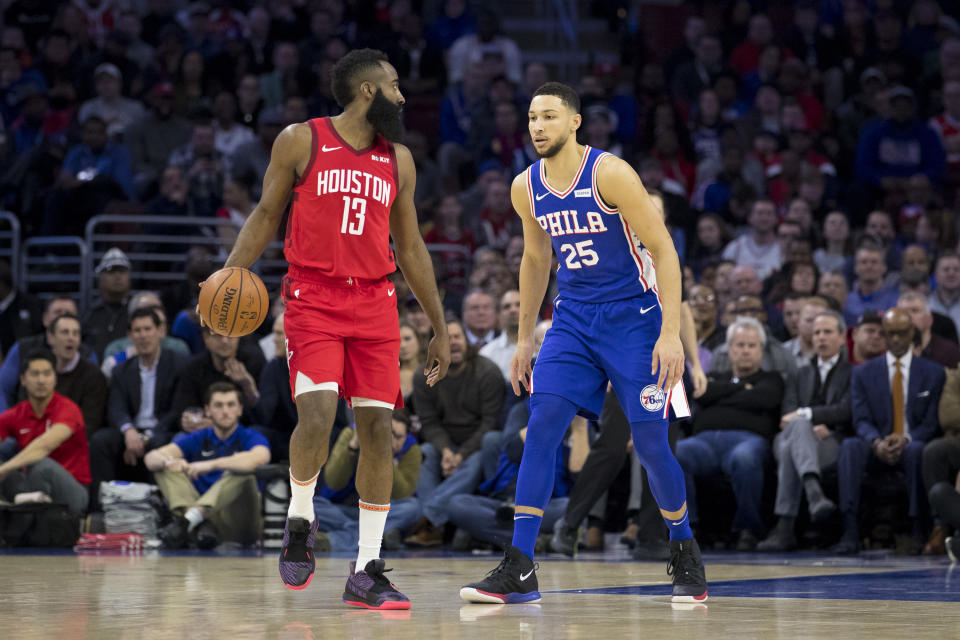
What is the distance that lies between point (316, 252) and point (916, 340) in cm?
592

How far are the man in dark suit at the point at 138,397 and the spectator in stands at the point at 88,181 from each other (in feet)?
10.3

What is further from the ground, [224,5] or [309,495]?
[224,5]

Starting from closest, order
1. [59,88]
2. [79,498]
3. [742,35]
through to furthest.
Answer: [79,498] < [59,88] < [742,35]

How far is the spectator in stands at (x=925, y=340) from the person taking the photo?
10156 millimetres

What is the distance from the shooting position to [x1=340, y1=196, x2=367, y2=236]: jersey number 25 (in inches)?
217

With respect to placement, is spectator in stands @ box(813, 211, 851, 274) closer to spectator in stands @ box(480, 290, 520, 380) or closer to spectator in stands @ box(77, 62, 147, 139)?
spectator in stands @ box(480, 290, 520, 380)

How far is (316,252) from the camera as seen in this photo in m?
5.54

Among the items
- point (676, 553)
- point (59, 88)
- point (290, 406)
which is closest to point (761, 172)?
point (290, 406)

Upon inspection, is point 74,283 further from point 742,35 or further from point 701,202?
point 742,35

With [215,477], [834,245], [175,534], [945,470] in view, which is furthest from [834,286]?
[175,534]

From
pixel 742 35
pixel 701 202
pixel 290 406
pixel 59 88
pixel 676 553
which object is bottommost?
pixel 676 553

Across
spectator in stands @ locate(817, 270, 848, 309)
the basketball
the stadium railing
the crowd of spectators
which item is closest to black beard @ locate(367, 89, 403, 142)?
the basketball

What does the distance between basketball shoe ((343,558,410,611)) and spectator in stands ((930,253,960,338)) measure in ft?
23.6

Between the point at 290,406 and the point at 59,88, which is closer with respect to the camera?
the point at 290,406
